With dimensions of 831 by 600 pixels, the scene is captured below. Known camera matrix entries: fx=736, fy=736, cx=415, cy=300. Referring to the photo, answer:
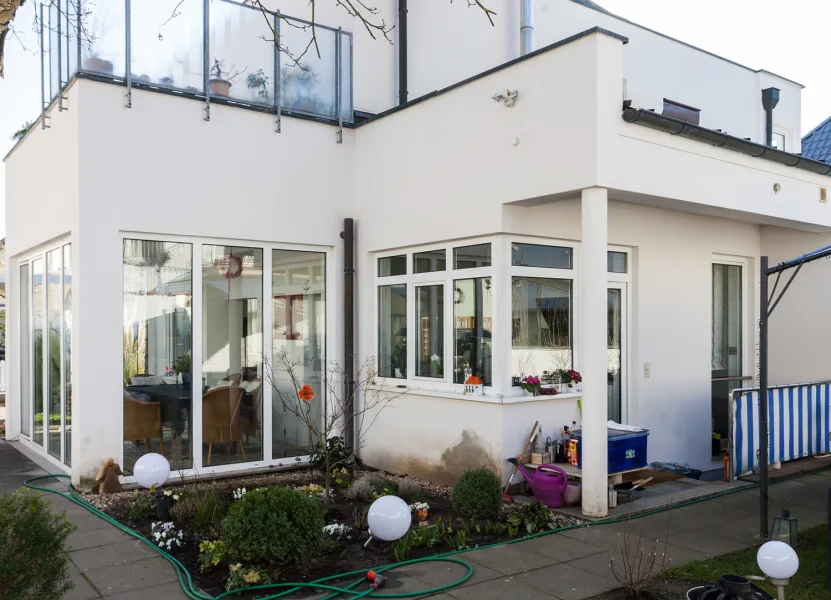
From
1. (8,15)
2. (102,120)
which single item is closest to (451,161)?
(102,120)

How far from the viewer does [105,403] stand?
7582 millimetres

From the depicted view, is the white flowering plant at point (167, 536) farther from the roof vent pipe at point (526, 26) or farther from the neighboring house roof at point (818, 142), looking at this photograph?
the neighboring house roof at point (818, 142)

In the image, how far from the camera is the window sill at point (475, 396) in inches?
289

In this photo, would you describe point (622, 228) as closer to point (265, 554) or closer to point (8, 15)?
point (265, 554)

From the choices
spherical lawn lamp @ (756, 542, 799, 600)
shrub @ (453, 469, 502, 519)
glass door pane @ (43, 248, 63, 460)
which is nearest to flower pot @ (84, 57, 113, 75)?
glass door pane @ (43, 248, 63, 460)

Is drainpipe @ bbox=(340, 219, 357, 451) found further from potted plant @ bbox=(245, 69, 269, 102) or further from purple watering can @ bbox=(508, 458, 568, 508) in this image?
purple watering can @ bbox=(508, 458, 568, 508)

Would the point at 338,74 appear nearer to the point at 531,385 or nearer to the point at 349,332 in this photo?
the point at 349,332

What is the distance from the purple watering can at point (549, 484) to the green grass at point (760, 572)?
5.47 ft

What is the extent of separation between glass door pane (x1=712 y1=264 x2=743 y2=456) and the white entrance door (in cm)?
174

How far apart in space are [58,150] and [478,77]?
4.73m

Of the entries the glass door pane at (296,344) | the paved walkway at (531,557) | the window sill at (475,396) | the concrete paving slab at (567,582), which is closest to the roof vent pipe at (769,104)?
the window sill at (475,396)

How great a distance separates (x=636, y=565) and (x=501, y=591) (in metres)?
1.07

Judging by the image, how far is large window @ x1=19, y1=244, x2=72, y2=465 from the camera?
8414 millimetres

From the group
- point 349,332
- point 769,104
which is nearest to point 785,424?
point 349,332
